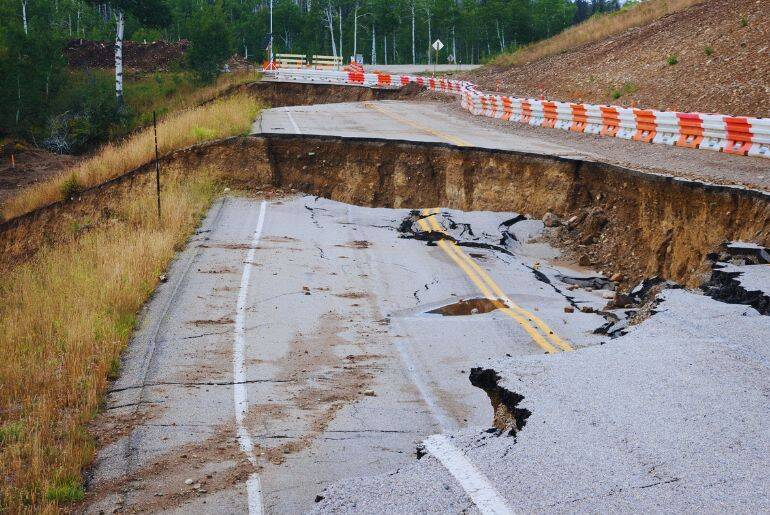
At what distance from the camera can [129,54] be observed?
71250mm

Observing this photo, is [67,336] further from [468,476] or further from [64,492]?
[468,476]

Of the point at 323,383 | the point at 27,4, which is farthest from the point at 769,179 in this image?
the point at 27,4

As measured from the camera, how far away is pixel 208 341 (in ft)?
34.8

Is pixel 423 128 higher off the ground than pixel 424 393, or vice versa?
pixel 423 128

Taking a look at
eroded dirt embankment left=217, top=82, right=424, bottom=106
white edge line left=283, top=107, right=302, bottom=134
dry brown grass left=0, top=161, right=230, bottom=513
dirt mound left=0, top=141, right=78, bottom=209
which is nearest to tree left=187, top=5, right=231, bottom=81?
eroded dirt embankment left=217, top=82, right=424, bottom=106

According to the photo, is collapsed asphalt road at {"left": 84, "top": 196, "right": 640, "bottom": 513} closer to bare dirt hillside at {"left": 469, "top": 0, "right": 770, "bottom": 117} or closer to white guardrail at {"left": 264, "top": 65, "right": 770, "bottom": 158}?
white guardrail at {"left": 264, "top": 65, "right": 770, "bottom": 158}

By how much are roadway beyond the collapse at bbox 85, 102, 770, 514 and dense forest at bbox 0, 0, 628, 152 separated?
1428 inches

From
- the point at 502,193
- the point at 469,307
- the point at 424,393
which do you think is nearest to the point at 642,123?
the point at 502,193

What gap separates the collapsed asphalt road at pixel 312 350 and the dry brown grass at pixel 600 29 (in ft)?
109

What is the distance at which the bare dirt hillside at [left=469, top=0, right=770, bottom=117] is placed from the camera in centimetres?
2841

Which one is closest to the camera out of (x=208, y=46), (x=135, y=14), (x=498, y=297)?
(x=498, y=297)

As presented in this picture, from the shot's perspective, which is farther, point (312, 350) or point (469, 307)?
point (469, 307)

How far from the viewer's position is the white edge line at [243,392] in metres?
6.70

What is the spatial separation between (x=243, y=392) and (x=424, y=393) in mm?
1827
